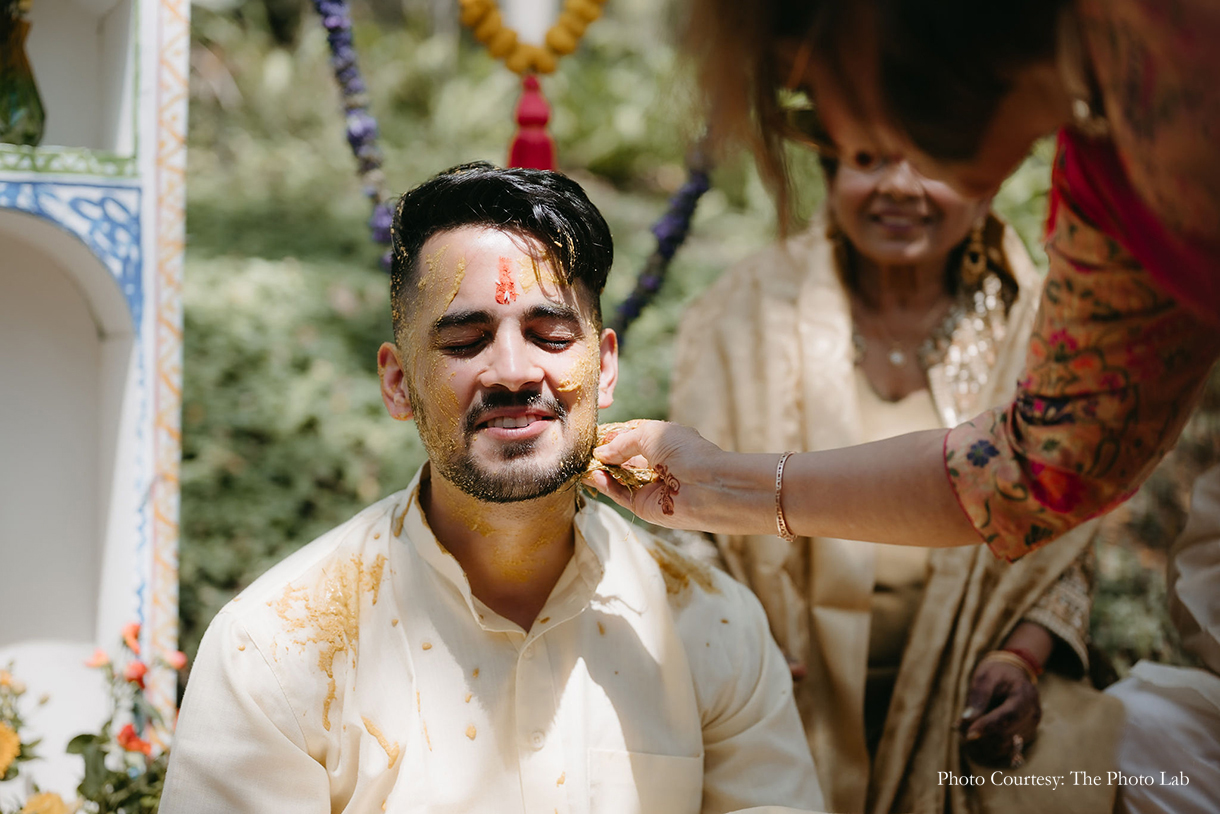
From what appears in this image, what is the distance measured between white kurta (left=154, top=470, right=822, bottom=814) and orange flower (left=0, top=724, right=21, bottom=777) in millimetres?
1062

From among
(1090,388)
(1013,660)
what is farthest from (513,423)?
(1013,660)

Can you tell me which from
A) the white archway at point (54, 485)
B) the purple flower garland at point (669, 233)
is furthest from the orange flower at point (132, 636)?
the purple flower garland at point (669, 233)

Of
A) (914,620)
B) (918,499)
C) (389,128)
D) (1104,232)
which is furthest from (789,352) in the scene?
(389,128)

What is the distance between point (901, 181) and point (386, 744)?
2.26m

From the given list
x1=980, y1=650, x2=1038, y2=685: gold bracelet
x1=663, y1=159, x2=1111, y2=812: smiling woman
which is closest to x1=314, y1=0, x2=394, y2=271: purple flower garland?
x1=663, y1=159, x2=1111, y2=812: smiling woman

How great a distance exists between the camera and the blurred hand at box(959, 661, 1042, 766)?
3.00 metres

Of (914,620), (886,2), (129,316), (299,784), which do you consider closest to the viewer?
(886,2)

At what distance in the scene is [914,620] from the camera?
327 centimetres

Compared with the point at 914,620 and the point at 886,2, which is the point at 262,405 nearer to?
the point at 914,620

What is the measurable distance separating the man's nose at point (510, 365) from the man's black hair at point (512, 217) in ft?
0.67

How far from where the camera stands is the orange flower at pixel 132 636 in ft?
9.87

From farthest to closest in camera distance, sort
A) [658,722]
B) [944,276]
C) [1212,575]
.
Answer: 1. [944,276]
2. [1212,575]
3. [658,722]

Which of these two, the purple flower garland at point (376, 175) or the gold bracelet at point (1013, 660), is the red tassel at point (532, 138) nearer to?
the purple flower garland at point (376, 175)

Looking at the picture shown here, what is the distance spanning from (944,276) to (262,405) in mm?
3714
